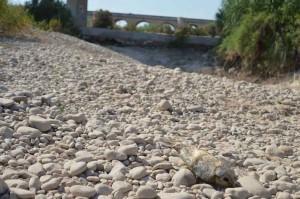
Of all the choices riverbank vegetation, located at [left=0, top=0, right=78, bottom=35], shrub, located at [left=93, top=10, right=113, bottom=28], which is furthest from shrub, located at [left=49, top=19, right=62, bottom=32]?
shrub, located at [left=93, top=10, right=113, bottom=28]

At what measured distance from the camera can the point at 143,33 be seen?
1923 centimetres

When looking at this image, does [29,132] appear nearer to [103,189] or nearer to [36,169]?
[36,169]

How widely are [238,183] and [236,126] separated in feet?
6.02

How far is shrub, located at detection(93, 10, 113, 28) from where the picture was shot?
20.9 metres

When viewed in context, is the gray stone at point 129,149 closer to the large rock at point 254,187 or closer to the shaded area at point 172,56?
the large rock at point 254,187

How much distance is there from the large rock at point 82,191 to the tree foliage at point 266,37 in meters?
9.39

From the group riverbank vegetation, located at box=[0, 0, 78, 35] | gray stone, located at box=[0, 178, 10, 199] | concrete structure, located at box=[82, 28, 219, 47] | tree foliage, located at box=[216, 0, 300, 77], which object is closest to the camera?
gray stone, located at box=[0, 178, 10, 199]

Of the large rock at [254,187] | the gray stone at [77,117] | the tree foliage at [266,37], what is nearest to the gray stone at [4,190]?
the large rock at [254,187]

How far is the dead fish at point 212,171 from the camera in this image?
338cm

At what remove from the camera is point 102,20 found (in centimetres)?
2102

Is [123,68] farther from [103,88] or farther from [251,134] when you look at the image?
[251,134]

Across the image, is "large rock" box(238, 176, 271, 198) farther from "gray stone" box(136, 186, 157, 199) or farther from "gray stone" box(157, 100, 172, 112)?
"gray stone" box(157, 100, 172, 112)

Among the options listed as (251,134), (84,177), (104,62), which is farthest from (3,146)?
(104,62)

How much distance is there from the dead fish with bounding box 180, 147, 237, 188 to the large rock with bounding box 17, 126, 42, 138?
1.16 metres
